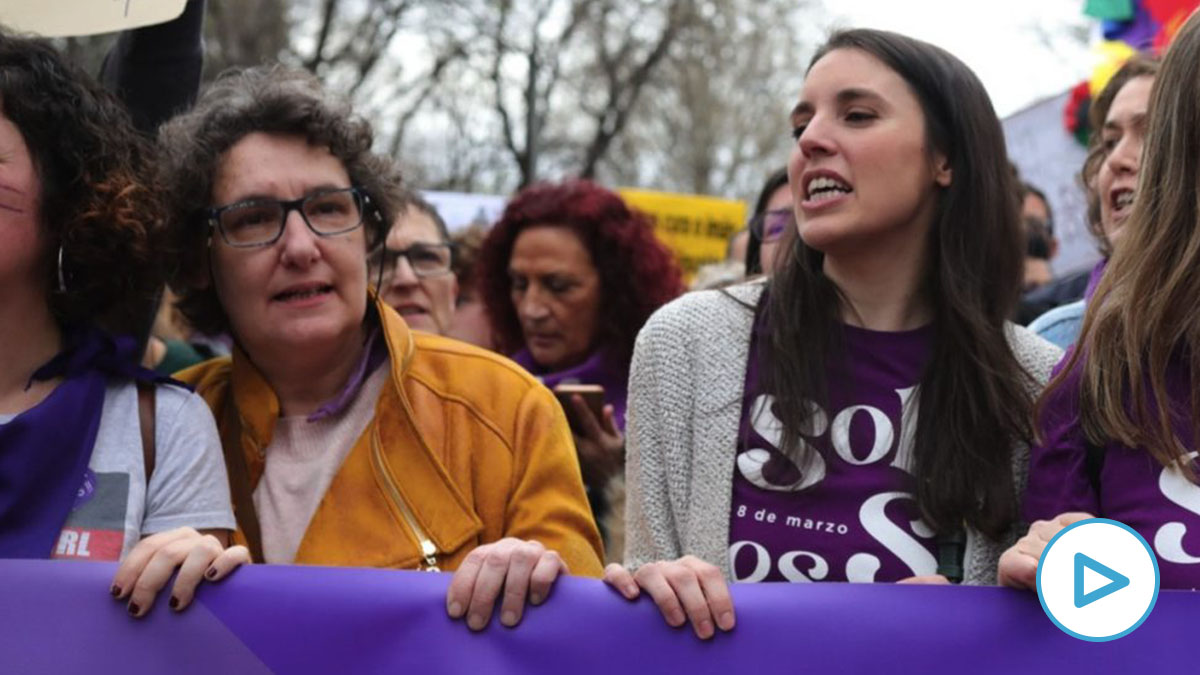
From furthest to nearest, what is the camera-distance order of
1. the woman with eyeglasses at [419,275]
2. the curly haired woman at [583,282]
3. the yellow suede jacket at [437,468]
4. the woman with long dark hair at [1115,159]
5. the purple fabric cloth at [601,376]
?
the woman with eyeglasses at [419,275] → the curly haired woman at [583,282] → the purple fabric cloth at [601,376] → the woman with long dark hair at [1115,159] → the yellow suede jacket at [437,468]

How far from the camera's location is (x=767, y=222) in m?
4.34

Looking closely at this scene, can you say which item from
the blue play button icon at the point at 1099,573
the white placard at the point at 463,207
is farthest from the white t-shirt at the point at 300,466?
the white placard at the point at 463,207

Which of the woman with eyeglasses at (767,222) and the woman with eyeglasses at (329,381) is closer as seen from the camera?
the woman with eyeglasses at (329,381)

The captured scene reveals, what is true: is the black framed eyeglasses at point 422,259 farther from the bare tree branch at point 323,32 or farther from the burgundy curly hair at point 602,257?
the bare tree branch at point 323,32

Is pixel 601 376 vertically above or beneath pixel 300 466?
beneath

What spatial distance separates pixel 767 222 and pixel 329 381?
75.0 inches

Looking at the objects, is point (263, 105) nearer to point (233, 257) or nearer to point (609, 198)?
point (233, 257)

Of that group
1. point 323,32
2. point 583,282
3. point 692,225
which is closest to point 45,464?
point 583,282

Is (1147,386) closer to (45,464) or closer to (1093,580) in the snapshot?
(1093,580)

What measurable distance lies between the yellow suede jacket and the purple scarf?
1.19ft

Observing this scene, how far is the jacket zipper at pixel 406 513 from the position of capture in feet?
8.10

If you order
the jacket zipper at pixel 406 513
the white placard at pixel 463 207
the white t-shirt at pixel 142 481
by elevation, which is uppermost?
the white t-shirt at pixel 142 481

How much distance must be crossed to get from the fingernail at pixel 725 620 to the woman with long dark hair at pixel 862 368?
0.46 m

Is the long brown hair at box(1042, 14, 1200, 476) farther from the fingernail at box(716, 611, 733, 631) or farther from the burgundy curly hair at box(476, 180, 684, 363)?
the burgundy curly hair at box(476, 180, 684, 363)
